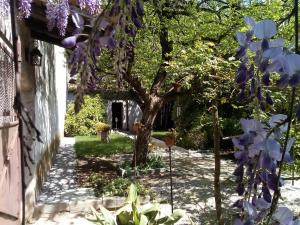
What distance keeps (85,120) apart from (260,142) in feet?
59.3

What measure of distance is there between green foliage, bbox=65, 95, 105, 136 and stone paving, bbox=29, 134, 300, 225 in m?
6.60

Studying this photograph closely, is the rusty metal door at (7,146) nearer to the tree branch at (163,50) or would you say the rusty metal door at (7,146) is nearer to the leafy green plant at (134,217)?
the leafy green plant at (134,217)

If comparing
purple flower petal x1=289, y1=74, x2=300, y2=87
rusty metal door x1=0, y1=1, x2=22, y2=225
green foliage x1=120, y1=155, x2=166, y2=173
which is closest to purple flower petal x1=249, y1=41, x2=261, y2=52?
purple flower petal x1=289, y1=74, x2=300, y2=87

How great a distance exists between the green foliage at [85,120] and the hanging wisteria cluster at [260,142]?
55.4 ft

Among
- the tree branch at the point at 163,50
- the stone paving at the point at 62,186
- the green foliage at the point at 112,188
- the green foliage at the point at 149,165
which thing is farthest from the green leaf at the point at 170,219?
the green foliage at the point at 149,165

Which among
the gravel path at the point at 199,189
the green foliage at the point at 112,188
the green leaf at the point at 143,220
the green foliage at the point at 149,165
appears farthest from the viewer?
the green foliage at the point at 149,165

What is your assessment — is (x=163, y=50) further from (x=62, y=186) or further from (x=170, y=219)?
(x=170, y=219)

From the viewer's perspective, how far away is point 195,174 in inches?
378

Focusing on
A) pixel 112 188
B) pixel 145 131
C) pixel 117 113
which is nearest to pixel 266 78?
pixel 112 188

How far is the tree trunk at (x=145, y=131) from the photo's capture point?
981 centimetres

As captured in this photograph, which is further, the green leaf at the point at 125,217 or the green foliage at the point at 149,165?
the green foliage at the point at 149,165

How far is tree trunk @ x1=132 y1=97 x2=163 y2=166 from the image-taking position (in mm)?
9812

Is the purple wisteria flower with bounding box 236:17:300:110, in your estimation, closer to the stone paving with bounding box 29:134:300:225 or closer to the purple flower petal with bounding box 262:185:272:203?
the purple flower petal with bounding box 262:185:272:203

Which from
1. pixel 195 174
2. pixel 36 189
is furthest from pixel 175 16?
pixel 36 189
